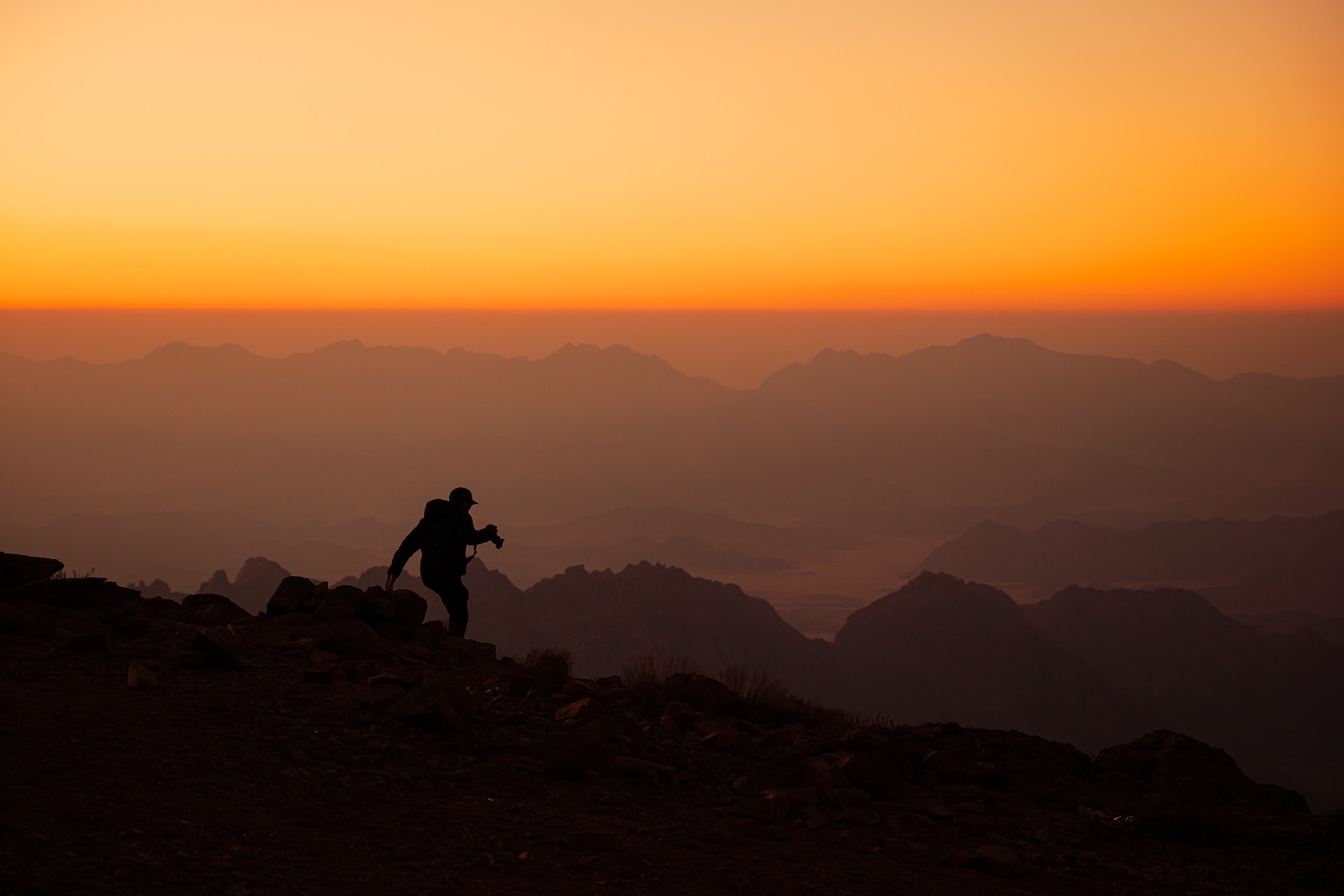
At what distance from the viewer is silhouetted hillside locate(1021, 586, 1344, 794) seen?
539 feet

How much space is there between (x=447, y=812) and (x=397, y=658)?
4580 millimetres

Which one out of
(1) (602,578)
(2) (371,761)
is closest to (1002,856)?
(2) (371,761)

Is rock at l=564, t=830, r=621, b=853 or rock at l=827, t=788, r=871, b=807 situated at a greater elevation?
rock at l=564, t=830, r=621, b=853

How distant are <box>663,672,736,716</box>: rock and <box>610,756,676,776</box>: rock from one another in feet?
7.44

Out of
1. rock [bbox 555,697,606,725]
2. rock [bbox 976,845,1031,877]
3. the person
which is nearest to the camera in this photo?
rock [bbox 976,845,1031,877]

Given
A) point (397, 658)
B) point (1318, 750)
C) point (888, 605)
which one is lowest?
point (1318, 750)

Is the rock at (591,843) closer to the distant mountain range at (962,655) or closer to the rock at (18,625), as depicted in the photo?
the rock at (18,625)

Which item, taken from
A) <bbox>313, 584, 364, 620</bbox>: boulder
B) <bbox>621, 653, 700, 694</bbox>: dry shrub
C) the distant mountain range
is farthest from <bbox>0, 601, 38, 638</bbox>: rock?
the distant mountain range

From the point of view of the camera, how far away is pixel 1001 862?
7.70m

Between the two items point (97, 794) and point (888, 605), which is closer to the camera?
point (97, 794)

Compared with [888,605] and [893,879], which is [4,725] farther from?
[888,605]

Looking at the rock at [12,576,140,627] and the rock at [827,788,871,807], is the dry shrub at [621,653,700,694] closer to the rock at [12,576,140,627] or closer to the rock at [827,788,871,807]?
the rock at [827,788,871,807]

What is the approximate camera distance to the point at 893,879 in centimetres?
736

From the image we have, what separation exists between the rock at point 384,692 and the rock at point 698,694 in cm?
295
